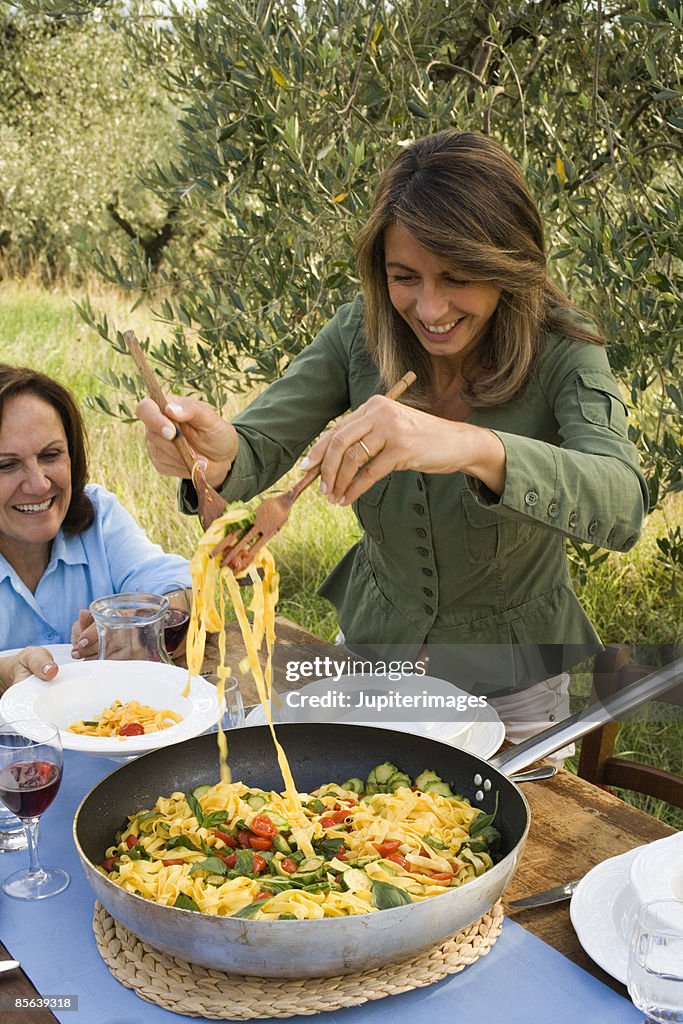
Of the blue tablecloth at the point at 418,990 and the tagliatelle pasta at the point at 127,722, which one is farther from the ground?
the tagliatelle pasta at the point at 127,722

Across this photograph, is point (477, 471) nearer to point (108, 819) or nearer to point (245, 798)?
point (245, 798)

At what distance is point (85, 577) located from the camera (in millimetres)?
3215

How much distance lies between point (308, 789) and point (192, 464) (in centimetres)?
66

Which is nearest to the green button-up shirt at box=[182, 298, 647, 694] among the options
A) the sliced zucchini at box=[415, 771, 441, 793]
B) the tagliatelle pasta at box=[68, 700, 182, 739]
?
the tagliatelle pasta at box=[68, 700, 182, 739]

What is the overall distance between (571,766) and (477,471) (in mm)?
2505

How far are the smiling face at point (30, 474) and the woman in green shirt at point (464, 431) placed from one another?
0.56 m

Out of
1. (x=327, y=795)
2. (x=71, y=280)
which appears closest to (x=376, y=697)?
(x=327, y=795)

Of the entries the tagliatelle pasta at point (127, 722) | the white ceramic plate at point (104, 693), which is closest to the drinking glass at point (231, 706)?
the white ceramic plate at point (104, 693)

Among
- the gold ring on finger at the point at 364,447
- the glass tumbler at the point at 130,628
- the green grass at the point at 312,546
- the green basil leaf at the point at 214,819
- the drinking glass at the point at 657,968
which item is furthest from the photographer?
the green grass at the point at 312,546

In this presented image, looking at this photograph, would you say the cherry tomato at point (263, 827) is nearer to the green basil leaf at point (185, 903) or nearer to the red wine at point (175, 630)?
the green basil leaf at point (185, 903)

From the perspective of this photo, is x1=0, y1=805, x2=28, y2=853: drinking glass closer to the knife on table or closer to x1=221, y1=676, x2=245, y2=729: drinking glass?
x1=221, y1=676, x2=245, y2=729: drinking glass

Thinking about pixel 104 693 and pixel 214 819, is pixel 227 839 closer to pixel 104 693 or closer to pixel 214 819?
pixel 214 819

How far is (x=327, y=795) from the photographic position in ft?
6.55

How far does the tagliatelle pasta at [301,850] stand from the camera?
161 cm
